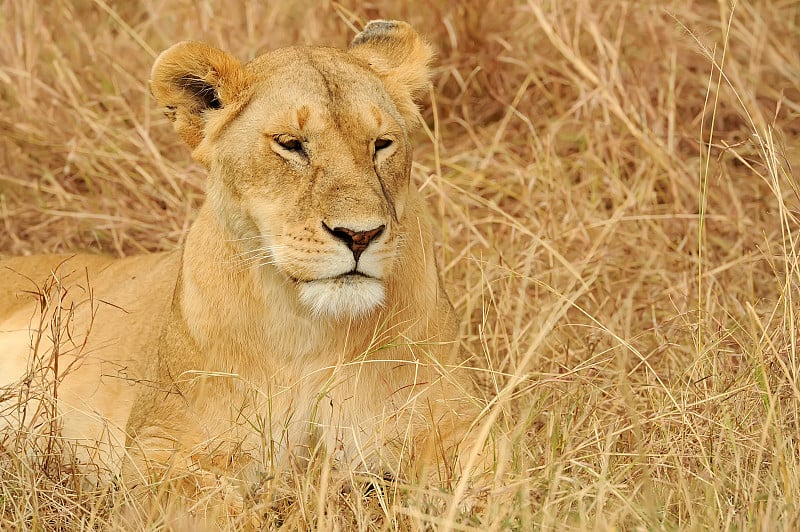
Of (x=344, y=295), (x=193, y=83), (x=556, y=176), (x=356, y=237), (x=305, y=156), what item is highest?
(x=193, y=83)

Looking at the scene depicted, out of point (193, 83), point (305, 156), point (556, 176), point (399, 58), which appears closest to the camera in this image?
point (305, 156)

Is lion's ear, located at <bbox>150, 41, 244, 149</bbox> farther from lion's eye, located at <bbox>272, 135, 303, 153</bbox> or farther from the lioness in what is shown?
lion's eye, located at <bbox>272, 135, 303, 153</bbox>

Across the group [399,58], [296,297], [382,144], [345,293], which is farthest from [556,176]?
[345,293]

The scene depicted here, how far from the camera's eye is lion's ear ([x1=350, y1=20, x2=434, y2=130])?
2.99m

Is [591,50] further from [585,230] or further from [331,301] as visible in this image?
[331,301]

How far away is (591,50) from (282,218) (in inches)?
117

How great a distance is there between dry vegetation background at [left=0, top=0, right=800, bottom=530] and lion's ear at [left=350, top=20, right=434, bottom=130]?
56 centimetres

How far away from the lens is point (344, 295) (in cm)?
252

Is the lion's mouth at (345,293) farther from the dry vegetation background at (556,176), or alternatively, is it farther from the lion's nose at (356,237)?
the dry vegetation background at (556,176)

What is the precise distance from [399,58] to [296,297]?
0.76m

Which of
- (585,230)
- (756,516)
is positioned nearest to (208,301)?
(756,516)

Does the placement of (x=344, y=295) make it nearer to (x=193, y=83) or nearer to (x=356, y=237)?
(x=356, y=237)

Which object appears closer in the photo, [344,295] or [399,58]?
[344,295]

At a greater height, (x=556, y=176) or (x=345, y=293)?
(x=345, y=293)
